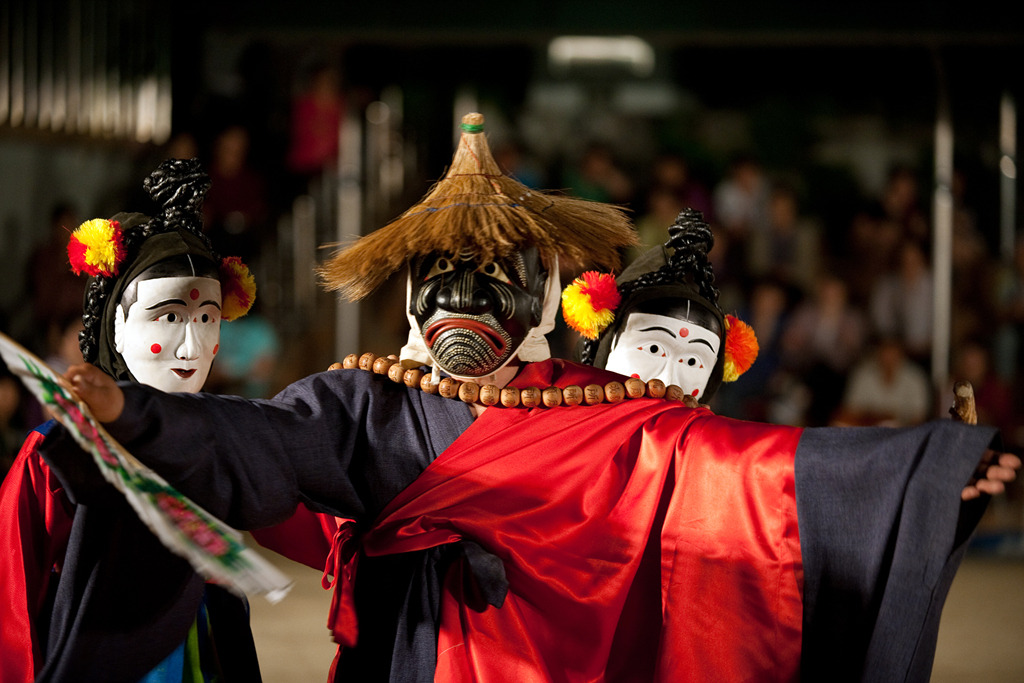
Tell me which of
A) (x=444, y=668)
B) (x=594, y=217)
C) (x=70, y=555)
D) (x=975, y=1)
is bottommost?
(x=444, y=668)

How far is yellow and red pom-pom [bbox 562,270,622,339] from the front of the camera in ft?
7.55

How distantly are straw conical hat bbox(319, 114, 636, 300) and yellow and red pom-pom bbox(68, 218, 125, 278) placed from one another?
38cm

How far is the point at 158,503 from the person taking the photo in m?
1.62

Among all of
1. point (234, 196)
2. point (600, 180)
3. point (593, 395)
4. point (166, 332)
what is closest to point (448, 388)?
point (593, 395)

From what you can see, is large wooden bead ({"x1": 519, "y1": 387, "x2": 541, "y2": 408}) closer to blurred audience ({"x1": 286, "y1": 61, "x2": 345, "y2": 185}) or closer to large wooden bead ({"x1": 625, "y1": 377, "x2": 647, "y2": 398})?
large wooden bead ({"x1": 625, "y1": 377, "x2": 647, "y2": 398})

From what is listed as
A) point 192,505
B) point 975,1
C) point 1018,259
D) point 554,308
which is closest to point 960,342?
point 1018,259

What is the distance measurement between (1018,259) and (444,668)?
4.89 meters

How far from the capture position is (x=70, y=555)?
1828 millimetres

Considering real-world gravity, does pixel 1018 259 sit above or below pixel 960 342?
above

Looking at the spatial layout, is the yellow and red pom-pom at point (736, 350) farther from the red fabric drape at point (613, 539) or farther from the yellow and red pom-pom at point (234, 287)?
the yellow and red pom-pom at point (234, 287)

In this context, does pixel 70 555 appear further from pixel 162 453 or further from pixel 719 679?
pixel 719 679

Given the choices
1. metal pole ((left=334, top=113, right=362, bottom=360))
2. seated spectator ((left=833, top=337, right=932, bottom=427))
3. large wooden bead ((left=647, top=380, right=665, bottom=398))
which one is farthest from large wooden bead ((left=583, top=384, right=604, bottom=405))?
seated spectator ((left=833, top=337, right=932, bottom=427))

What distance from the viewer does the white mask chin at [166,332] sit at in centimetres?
205

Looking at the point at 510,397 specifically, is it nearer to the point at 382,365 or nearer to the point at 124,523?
the point at 382,365
